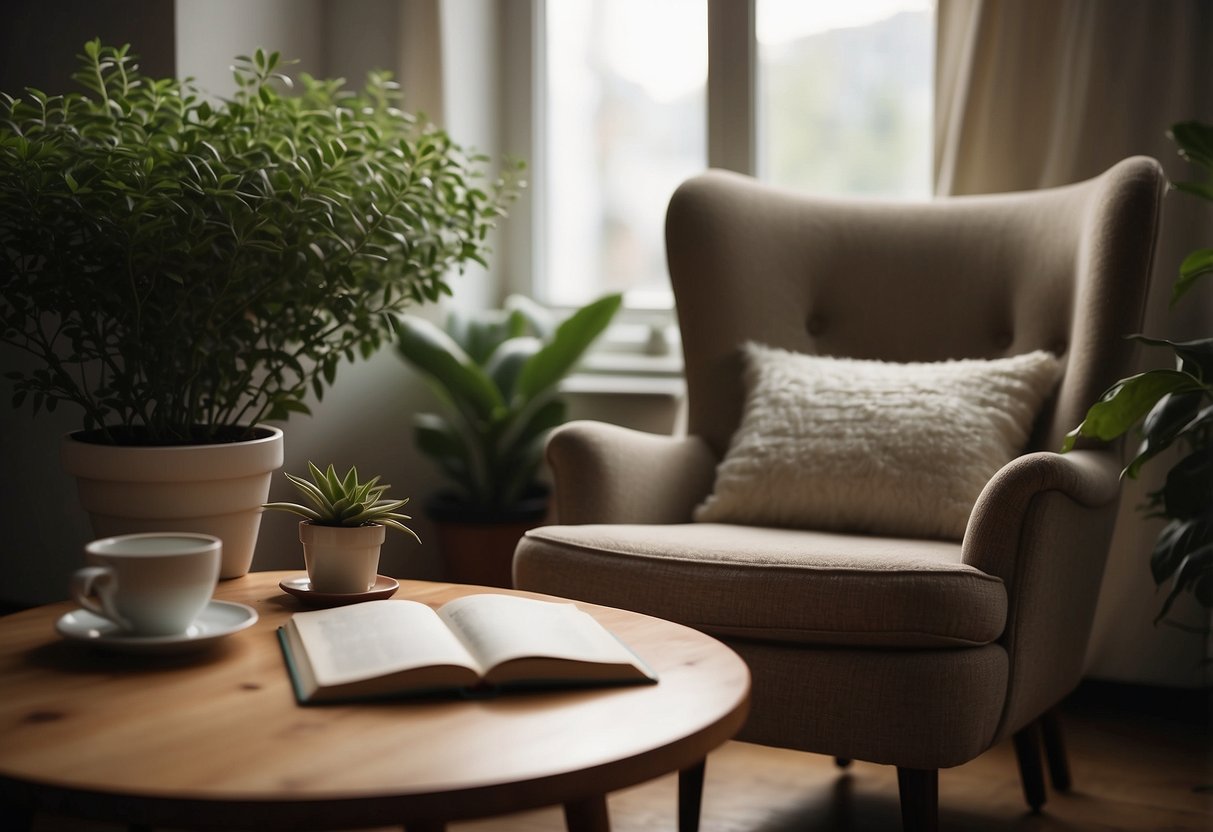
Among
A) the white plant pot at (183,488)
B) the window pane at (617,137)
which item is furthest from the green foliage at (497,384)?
the white plant pot at (183,488)

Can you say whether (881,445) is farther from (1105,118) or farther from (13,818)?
(13,818)

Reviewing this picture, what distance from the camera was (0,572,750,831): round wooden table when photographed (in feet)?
2.41

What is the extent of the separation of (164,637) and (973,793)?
4.79 feet

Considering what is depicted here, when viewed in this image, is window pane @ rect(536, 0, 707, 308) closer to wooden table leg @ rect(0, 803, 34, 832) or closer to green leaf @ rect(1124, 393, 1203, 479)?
green leaf @ rect(1124, 393, 1203, 479)

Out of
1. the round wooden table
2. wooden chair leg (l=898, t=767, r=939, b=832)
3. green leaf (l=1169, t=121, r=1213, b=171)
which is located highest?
green leaf (l=1169, t=121, r=1213, b=171)

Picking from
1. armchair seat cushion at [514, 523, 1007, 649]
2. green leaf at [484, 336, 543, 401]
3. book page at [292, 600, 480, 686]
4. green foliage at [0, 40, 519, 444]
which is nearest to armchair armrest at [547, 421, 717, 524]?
armchair seat cushion at [514, 523, 1007, 649]

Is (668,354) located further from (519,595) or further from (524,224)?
(519,595)

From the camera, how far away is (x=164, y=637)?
1.01 m

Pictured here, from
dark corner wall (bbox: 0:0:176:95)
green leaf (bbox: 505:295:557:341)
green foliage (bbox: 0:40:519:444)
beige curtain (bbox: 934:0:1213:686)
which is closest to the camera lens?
green foliage (bbox: 0:40:519:444)

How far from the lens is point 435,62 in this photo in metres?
2.91

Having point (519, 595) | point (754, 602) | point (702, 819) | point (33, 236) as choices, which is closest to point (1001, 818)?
point (702, 819)

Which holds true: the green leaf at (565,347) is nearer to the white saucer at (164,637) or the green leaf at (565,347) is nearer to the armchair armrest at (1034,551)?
the armchair armrest at (1034,551)

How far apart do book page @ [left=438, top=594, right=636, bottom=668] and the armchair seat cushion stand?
45 cm

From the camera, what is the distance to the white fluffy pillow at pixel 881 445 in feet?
6.07
